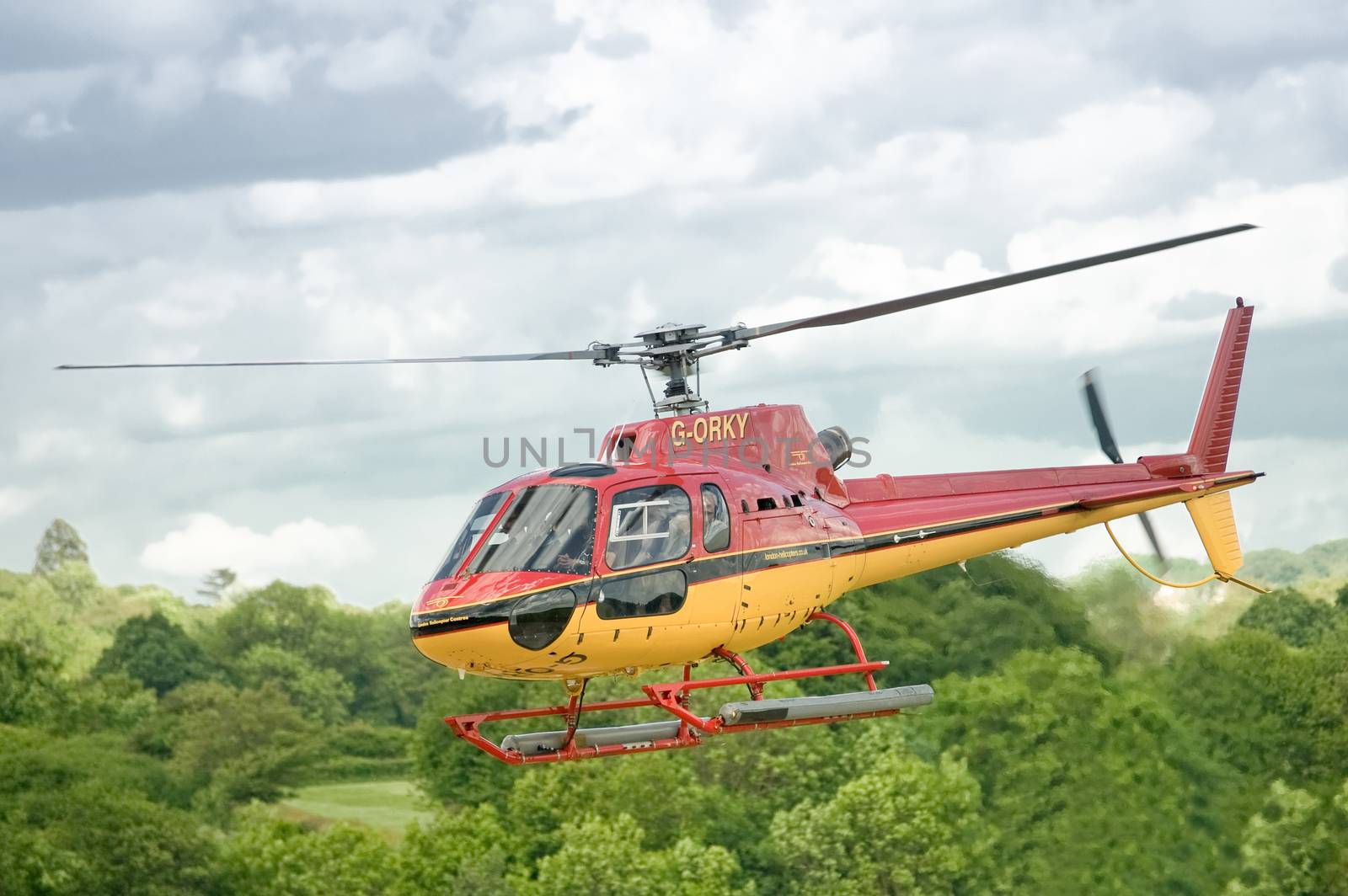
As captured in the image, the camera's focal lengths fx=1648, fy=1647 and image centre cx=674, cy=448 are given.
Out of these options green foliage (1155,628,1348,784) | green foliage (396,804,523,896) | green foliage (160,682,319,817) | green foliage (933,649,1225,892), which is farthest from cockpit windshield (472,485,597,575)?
green foliage (160,682,319,817)

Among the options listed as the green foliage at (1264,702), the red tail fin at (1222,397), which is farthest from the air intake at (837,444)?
the green foliage at (1264,702)

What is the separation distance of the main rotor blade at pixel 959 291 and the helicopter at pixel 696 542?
1.3 inches

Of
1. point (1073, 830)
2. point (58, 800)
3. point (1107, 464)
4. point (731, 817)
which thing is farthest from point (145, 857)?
point (1107, 464)

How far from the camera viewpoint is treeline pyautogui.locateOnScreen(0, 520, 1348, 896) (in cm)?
5103

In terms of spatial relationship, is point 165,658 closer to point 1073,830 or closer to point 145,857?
point 145,857

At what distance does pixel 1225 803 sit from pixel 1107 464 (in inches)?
1191

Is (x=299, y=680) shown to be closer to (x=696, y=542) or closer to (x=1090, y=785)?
(x=1090, y=785)

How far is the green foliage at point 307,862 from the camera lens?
68438mm

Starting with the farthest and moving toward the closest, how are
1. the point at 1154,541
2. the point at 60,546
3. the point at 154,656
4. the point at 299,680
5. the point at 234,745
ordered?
the point at 60,546 < the point at 299,680 < the point at 154,656 < the point at 234,745 < the point at 1154,541

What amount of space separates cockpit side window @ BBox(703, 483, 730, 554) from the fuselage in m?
0.02

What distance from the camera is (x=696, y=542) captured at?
18.9m

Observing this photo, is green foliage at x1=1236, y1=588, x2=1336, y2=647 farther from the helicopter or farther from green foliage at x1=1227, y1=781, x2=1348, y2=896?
the helicopter

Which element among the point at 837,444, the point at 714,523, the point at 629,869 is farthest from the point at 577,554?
the point at 629,869

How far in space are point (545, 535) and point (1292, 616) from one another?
57133 mm
